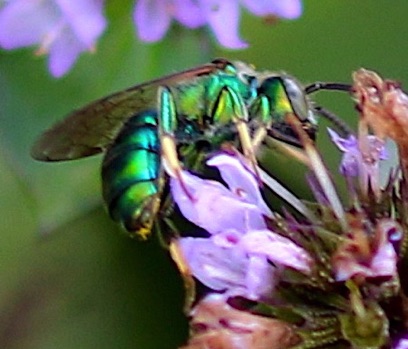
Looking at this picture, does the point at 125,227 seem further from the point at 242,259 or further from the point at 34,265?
the point at 34,265

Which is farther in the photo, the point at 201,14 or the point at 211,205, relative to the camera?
the point at 201,14

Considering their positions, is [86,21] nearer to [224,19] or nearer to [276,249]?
[224,19]

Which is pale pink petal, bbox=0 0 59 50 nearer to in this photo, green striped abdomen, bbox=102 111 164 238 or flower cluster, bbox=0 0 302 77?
flower cluster, bbox=0 0 302 77

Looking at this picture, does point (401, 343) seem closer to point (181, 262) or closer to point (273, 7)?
point (181, 262)

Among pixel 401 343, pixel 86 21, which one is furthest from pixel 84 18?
pixel 401 343

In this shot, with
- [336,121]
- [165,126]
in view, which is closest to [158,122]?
[165,126]

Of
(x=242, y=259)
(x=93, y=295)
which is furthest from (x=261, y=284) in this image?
(x=93, y=295)
